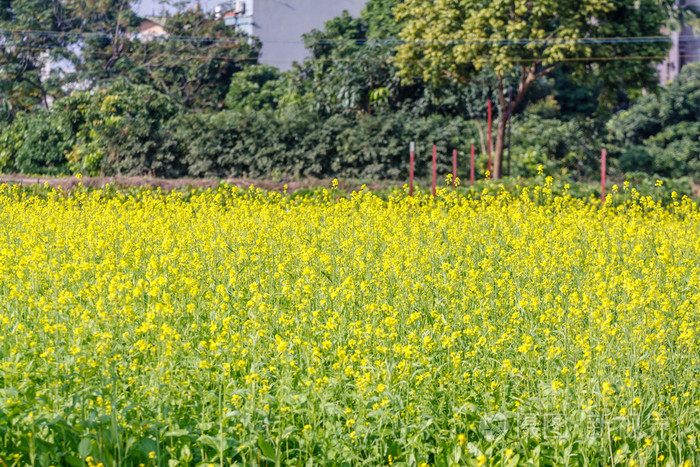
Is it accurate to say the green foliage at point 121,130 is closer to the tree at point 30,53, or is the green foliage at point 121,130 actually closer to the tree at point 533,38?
the tree at point 30,53

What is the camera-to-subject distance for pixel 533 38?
17641 mm

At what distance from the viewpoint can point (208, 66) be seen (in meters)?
30.0

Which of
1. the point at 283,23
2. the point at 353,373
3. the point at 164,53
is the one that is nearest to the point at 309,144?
the point at 164,53

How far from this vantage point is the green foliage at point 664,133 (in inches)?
1000

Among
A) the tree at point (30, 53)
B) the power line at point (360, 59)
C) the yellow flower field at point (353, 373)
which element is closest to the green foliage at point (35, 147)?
the tree at point (30, 53)

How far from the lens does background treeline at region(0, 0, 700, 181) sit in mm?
19766

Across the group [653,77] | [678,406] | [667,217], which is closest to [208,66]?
[653,77]

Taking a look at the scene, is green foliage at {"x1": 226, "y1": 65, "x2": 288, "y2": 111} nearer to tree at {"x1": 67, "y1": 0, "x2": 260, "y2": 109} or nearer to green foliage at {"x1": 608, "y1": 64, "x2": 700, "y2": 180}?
tree at {"x1": 67, "y1": 0, "x2": 260, "y2": 109}

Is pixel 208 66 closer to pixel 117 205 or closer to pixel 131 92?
pixel 131 92

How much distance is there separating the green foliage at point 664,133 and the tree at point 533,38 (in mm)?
6929

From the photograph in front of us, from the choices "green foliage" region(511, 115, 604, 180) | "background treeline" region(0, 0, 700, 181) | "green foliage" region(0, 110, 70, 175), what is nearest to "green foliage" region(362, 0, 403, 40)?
"background treeline" region(0, 0, 700, 181)

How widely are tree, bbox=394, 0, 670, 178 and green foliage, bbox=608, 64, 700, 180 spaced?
6929 millimetres

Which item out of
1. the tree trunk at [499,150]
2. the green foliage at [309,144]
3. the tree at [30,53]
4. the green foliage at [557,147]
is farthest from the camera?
the tree at [30,53]

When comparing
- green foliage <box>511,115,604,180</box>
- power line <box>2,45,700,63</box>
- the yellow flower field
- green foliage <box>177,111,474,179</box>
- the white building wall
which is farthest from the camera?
the white building wall
